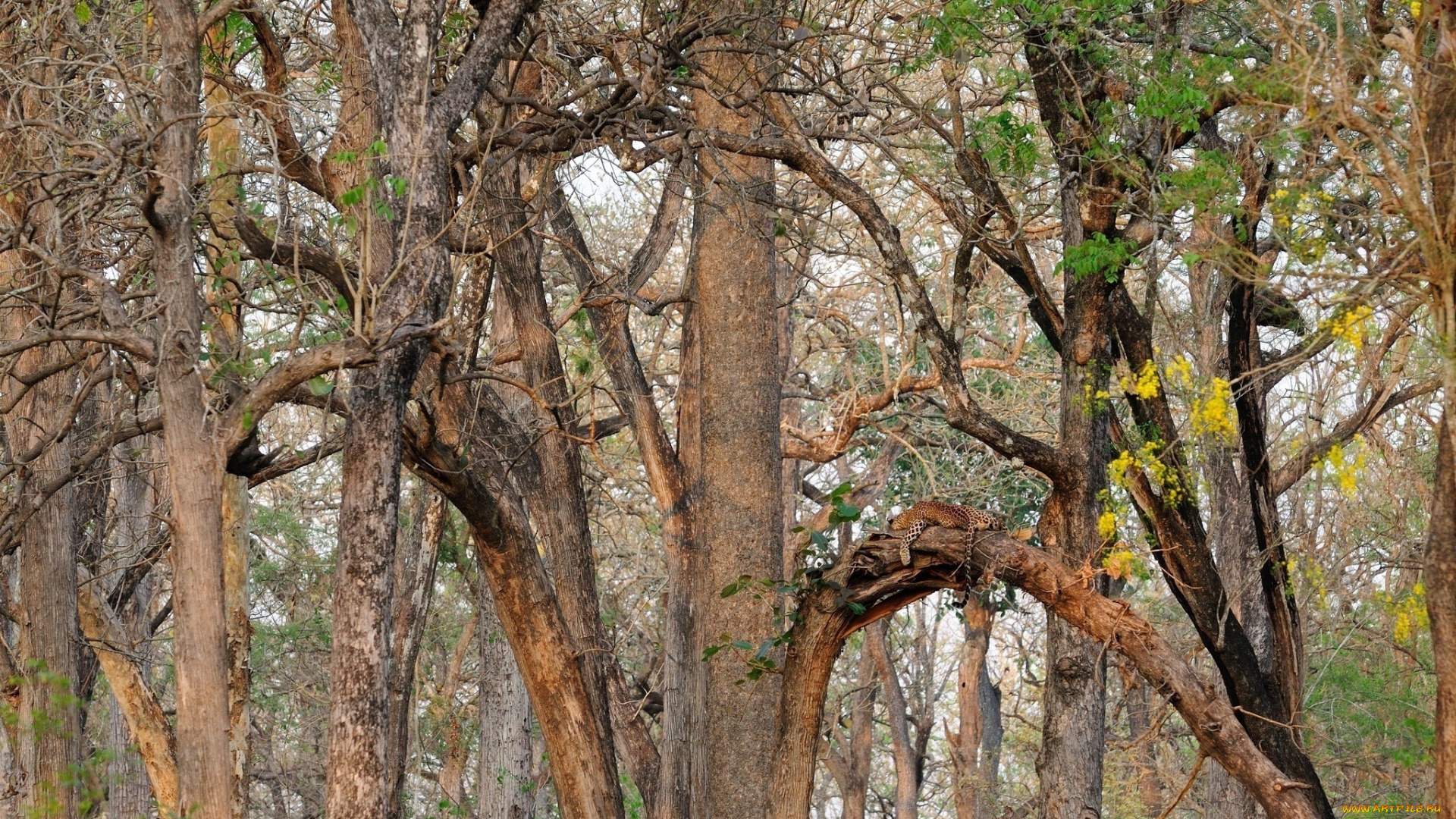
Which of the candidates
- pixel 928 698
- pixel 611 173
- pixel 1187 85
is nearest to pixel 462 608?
pixel 928 698

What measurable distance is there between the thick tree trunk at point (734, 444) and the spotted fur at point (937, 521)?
1.28 metres

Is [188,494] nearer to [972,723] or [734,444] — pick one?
[734,444]

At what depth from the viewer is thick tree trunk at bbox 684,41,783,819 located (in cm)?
888

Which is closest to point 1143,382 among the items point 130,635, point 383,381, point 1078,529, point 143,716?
point 1078,529

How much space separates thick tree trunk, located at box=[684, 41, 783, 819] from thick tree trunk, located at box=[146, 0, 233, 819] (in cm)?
319

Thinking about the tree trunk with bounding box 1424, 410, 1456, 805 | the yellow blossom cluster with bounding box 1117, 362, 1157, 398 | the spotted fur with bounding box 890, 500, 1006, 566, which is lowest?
the tree trunk with bounding box 1424, 410, 1456, 805

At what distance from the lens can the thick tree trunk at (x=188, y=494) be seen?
20.7 feet

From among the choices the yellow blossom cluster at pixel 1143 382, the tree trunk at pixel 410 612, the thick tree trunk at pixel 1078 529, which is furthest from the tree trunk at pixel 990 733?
the yellow blossom cluster at pixel 1143 382

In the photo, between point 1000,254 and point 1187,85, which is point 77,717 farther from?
point 1187,85

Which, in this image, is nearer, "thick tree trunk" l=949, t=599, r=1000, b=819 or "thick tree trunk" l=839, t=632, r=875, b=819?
"thick tree trunk" l=949, t=599, r=1000, b=819

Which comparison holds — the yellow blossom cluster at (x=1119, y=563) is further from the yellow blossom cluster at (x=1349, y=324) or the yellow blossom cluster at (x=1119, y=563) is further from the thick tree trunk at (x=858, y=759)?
the thick tree trunk at (x=858, y=759)

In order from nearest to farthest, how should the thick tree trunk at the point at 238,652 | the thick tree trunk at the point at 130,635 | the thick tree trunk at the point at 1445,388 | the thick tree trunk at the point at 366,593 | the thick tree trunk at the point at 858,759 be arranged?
1. the thick tree trunk at the point at 1445,388
2. the thick tree trunk at the point at 366,593
3. the thick tree trunk at the point at 238,652
4. the thick tree trunk at the point at 130,635
5. the thick tree trunk at the point at 858,759

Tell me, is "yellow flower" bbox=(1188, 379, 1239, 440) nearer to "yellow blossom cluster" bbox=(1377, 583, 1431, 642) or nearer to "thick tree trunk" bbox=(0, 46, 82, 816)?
"yellow blossom cluster" bbox=(1377, 583, 1431, 642)

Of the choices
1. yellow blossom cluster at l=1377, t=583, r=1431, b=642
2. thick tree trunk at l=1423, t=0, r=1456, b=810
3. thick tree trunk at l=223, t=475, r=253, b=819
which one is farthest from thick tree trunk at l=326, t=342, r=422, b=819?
yellow blossom cluster at l=1377, t=583, r=1431, b=642
